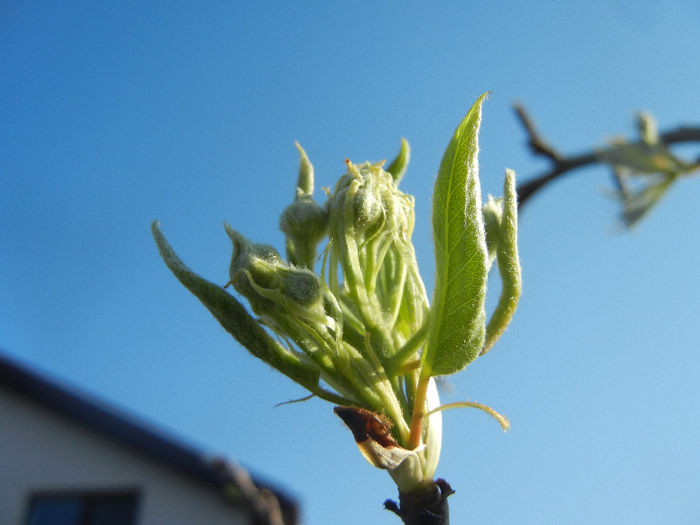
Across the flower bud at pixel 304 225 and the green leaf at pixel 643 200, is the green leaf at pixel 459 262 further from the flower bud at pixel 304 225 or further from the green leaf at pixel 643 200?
the green leaf at pixel 643 200

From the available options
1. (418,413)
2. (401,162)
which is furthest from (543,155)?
(418,413)

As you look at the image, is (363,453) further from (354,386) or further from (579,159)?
(579,159)

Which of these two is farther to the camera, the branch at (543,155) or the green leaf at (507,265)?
the branch at (543,155)

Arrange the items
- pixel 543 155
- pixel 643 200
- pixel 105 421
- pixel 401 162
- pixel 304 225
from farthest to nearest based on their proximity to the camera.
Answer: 1. pixel 105 421
2. pixel 543 155
3. pixel 643 200
4. pixel 401 162
5. pixel 304 225

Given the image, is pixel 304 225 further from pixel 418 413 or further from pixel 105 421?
pixel 105 421

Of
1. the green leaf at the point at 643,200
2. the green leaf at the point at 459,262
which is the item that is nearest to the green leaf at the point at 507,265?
the green leaf at the point at 459,262

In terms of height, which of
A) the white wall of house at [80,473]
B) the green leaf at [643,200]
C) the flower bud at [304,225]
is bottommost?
the green leaf at [643,200]

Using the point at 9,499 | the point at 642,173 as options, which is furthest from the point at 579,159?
the point at 9,499
